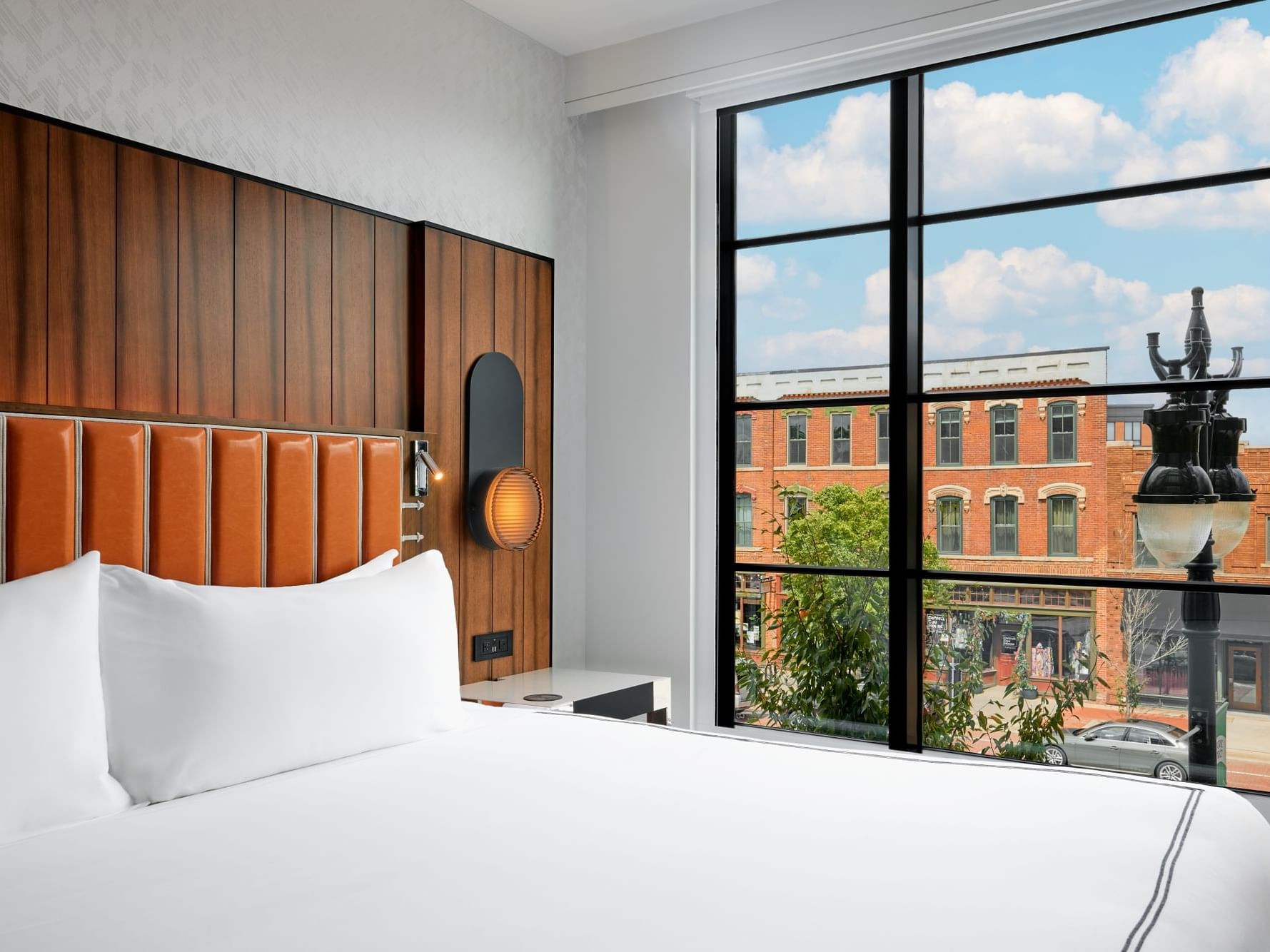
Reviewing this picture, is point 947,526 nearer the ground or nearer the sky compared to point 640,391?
nearer the ground

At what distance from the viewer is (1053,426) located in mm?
3057

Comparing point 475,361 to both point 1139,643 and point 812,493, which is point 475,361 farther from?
point 1139,643

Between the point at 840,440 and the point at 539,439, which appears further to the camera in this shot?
the point at 539,439

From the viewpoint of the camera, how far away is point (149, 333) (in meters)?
2.31

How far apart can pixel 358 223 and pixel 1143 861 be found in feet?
8.18

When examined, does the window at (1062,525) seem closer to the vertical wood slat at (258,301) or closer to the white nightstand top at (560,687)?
the white nightstand top at (560,687)

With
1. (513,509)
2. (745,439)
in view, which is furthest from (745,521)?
(513,509)

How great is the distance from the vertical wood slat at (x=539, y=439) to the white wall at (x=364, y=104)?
7cm

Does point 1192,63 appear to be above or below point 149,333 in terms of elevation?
above

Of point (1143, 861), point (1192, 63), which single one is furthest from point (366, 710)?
point (1192, 63)

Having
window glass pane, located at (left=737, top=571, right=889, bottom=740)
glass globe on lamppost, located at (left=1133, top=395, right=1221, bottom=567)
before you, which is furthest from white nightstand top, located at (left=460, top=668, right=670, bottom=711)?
glass globe on lamppost, located at (left=1133, top=395, right=1221, bottom=567)

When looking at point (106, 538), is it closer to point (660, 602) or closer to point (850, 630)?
point (660, 602)

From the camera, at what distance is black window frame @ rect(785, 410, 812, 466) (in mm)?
3463

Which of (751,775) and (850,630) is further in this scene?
(850,630)
